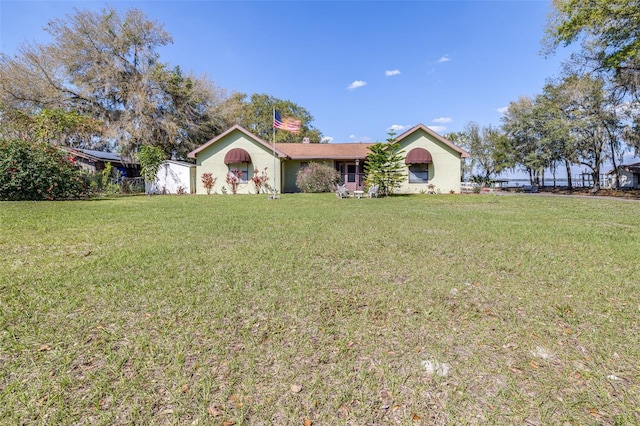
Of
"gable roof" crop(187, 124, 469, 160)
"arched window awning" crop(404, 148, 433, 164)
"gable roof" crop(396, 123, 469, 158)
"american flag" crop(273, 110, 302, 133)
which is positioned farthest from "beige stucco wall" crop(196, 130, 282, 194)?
"arched window awning" crop(404, 148, 433, 164)

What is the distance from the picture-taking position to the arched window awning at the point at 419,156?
2112cm

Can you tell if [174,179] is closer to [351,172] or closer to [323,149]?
[323,149]

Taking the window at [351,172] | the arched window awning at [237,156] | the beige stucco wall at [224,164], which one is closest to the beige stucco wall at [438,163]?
the window at [351,172]

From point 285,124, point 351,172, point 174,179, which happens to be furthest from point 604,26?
point 174,179

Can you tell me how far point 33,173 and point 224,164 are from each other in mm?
10242

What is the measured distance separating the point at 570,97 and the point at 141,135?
35.8m

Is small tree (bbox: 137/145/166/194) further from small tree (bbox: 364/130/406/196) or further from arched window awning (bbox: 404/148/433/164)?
A: arched window awning (bbox: 404/148/433/164)

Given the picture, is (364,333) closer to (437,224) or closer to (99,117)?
(437,224)

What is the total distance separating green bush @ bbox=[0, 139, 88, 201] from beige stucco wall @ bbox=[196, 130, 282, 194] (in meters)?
8.06

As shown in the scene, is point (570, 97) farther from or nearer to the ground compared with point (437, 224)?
farther from the ground

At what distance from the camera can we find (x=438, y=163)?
71.9ft

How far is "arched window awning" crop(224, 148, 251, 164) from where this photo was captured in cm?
2072

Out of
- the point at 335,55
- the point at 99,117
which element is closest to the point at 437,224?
the point at 335,55

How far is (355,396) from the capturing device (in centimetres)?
197
